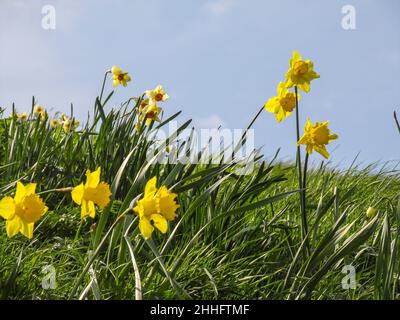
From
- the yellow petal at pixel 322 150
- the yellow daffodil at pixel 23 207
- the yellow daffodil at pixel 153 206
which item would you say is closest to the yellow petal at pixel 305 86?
the yellow petal at pixel 322 150

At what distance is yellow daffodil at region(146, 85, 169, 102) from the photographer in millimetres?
3465

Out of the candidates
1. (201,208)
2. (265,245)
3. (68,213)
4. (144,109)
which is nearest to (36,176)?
(68,213)

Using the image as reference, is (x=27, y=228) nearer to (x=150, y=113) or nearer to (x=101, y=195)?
(x=101, y=195)

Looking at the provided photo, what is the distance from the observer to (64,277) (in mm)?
2326

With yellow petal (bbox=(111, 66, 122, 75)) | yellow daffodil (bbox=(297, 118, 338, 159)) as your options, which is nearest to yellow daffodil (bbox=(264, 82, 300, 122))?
yellow daffodil (bbox=(297, 118, 338, 159))

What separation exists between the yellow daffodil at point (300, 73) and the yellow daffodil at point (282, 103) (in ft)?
0.11

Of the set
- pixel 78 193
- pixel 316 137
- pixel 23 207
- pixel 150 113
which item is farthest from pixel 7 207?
pixel 150 113

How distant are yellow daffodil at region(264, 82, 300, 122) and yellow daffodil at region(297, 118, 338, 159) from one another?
0.45 ft

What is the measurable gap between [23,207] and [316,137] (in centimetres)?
110

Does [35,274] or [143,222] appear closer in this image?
[143,222]

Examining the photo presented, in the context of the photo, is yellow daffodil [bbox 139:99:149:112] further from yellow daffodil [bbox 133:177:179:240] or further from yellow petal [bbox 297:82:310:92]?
yellow daffodil [bbox 133:177:179:240]

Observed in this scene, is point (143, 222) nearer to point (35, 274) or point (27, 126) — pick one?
point (35, 274)

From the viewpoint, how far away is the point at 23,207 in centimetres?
174

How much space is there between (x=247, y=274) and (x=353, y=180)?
6.72 ft
